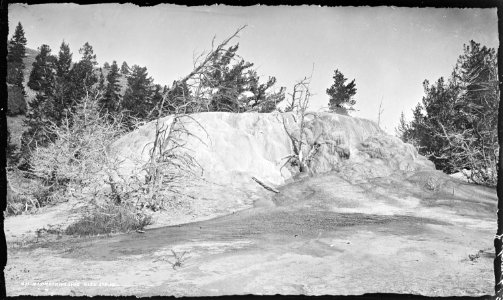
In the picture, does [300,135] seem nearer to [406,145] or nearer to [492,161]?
[406,145]

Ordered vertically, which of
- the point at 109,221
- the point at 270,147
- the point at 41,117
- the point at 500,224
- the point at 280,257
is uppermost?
the point at 500,224

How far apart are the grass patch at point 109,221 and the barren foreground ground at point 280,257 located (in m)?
0.66

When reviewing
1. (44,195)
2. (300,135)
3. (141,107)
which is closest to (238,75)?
(141,107)

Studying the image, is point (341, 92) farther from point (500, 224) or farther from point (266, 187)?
point (500, 224)


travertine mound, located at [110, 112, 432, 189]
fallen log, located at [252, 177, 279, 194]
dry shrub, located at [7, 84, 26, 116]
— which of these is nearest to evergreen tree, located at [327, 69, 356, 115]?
travertine mound, located at [110, 112, 432, 189]

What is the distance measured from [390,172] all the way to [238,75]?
1884 cm

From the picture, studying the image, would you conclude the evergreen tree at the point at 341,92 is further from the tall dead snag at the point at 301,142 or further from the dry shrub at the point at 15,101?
the dry shrub at the point at 15,101

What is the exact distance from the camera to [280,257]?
734 centimetres

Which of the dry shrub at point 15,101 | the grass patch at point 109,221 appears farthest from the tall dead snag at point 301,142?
the dry shrub at point 15,101

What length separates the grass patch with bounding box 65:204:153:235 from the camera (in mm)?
10109

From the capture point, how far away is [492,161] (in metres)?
18.2

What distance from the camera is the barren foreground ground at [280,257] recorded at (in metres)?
5.59

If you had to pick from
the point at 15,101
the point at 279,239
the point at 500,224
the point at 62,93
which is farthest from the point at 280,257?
the point at 15,101

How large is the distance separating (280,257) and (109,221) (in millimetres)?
5535
